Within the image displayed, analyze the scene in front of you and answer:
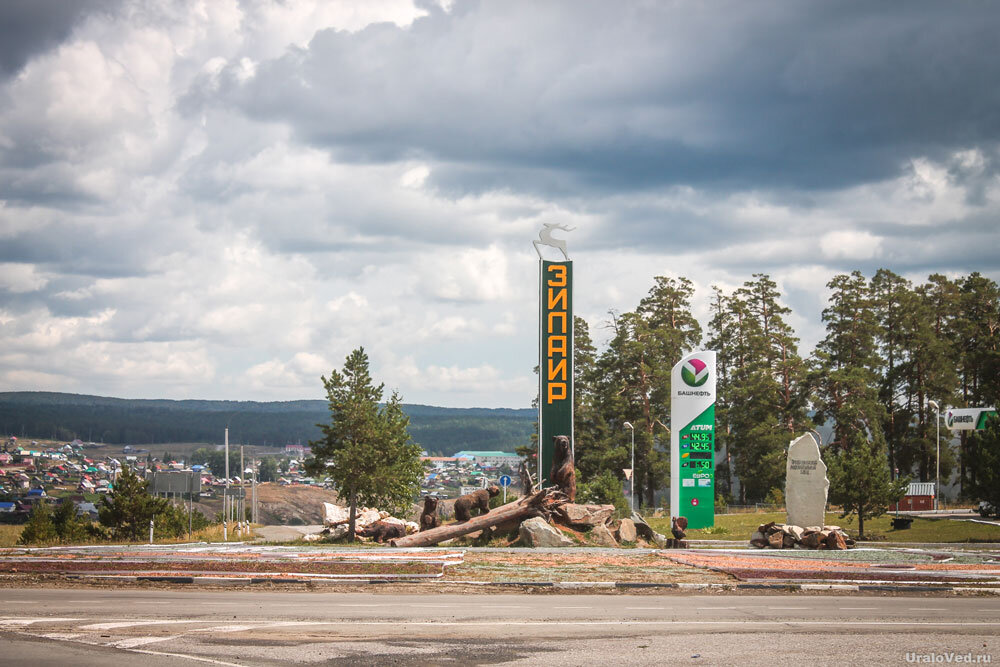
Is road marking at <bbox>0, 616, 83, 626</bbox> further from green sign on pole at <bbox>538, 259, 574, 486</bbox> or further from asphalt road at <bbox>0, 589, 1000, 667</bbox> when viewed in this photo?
green sign on pole at <bbox>538, 259, 574, 486</bbox>

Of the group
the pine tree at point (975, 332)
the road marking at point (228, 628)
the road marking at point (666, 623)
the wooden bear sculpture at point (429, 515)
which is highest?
the pine tree at point (975, 332)

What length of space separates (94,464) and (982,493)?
6464 inches

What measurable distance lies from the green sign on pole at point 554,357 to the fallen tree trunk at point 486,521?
7.86m

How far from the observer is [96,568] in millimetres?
24141

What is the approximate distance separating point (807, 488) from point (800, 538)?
226cm

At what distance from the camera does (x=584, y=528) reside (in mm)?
35750

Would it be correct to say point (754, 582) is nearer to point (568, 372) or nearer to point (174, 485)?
point (568, 372)

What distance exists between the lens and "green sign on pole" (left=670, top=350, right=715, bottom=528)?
149 feet

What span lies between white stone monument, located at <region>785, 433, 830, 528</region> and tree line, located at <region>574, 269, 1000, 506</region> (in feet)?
110

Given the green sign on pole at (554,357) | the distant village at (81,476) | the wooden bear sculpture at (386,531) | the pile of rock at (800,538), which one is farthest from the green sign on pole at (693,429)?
the distant village at (81,476)

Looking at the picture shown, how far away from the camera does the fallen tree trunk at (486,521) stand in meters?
34.9

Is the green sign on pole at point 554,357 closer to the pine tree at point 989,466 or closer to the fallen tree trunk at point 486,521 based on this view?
the fallen tree trunk at point 486,521

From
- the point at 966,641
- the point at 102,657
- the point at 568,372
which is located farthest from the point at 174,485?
the point at 966,641

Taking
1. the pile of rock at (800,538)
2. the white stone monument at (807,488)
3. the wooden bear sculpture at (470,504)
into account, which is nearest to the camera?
the pile of rock at (800,538)
